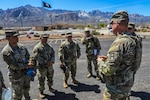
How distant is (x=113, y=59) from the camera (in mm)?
4207

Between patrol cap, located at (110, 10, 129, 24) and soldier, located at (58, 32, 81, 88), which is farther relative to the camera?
soldier, located at (58, 32, 81, 88)

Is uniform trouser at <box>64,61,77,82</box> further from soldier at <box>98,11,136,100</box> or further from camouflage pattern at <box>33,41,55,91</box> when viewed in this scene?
soldier at <box>98,11,136,100</box>

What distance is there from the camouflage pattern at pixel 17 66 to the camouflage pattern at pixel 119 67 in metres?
2.44

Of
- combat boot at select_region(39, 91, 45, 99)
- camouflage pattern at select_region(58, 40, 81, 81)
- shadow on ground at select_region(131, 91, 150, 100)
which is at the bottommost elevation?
shadow on ground at select_region(131, 91, 150, 100)

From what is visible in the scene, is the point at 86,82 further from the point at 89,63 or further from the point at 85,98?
the point at 85,98

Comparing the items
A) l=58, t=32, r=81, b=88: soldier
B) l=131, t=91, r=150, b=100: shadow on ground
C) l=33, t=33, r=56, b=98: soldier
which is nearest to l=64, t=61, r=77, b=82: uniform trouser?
l=58, t=32, r=81, b=88: soldier

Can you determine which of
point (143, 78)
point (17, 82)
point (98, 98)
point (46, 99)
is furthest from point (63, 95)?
point (143, 78)

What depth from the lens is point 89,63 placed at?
10.2 meters

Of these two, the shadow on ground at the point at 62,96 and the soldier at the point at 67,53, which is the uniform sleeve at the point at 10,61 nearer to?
the shadow on ground at the point at 62,96

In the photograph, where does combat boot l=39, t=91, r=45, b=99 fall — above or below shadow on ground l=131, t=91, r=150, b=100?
above

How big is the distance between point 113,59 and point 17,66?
280 cm

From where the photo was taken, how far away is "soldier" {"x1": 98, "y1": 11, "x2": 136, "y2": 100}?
4219 mm

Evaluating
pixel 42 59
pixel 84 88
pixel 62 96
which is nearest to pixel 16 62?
pixel 42 59

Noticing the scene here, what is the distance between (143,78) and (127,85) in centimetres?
577
